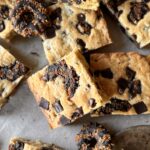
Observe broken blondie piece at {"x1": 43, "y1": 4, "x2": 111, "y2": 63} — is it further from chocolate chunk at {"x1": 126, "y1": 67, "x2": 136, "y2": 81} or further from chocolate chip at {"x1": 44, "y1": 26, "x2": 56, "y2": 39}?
chocolate chunk at {"x1": 126, "y1": 67, "x2": 136, "y2": 81}

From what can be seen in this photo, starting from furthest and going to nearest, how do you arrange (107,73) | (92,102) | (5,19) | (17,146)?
(5,19) < (17,146) < (107,73) < (92,102)

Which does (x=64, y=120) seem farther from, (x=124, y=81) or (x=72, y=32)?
(x=72, y=32)

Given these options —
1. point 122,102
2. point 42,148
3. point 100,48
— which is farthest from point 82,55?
point 42,148

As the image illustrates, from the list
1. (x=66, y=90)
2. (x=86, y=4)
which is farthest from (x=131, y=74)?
(x=86, y=4)

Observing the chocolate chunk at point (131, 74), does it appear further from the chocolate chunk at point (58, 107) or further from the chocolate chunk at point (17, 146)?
the chocolate chunk at point (17, 146)

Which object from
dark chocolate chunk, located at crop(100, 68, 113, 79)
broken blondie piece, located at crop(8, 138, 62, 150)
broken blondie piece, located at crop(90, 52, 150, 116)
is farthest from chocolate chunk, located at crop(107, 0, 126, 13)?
broken blondie piece, located at crop(8, 138, 62, 150)

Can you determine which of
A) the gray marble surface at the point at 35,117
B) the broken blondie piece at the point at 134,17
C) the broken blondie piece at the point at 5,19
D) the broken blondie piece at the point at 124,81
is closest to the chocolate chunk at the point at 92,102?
the broken blondie piece at the point at 124,81
